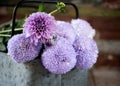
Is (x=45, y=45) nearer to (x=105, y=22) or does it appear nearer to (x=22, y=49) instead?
(x=22, y=49)

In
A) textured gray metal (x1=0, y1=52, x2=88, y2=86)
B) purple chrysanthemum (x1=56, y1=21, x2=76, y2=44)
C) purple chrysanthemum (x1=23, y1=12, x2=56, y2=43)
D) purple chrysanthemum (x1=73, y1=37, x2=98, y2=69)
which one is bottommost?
textured gray metal (x1=0, y1=52, x2=88, y2=86)

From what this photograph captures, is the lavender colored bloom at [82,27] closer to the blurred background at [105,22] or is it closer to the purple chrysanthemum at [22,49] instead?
the purple chrysanthemum at [22,49]

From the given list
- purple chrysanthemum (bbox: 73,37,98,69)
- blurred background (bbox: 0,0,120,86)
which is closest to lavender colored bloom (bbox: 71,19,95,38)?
purple chrysanthemum (bbox: 73,37,98,69)

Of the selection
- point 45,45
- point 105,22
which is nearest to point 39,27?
point 45,45

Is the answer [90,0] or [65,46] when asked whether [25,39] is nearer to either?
[65,46]

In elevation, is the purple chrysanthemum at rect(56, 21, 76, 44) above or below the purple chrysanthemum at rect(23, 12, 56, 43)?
below

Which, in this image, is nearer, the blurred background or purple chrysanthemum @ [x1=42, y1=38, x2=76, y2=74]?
purple chrysanthemum @ [x1=42, y1=38, x2=76, y2=74]

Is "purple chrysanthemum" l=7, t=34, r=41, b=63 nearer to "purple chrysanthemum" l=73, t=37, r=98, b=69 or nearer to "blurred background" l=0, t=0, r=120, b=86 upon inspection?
"purple chrysanthemum" l=73, t=37, r=98, b=69

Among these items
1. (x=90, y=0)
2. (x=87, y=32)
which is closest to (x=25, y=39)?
(x=87, y=32)
